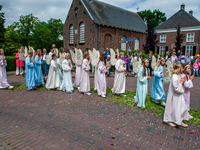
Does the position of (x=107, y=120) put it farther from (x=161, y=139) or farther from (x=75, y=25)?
(x=75, y=25)

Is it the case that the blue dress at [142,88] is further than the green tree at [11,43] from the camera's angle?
No

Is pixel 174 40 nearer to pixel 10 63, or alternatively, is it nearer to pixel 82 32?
pixel 82 32

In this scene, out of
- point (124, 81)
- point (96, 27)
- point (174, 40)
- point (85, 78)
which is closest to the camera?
point (124, 81)

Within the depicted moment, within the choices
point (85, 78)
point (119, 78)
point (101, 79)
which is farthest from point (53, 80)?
point (119, 78)

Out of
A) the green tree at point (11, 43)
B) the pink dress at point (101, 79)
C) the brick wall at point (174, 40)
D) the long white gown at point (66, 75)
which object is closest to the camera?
the pink dress at point (101, 79)

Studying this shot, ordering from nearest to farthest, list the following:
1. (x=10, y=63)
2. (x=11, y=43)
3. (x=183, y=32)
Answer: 1. (x=10, y=63)
2. (x=11, y=43)
3. (x=183, y=32)

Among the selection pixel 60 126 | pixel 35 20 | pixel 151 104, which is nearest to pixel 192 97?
pixel 151 104

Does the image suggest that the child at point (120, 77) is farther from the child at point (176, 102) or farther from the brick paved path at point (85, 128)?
Result: the child at point (176, 102)

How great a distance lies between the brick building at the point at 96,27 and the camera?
23703 millimetres

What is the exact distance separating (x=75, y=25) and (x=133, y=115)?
912 inches

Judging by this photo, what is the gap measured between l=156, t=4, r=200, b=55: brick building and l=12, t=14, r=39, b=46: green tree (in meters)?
29.0

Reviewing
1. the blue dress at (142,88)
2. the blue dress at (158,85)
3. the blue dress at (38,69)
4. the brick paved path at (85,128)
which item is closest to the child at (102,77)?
the brick paved path at (85,128)

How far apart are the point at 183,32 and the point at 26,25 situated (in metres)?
34.6

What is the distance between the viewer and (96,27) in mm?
23250
